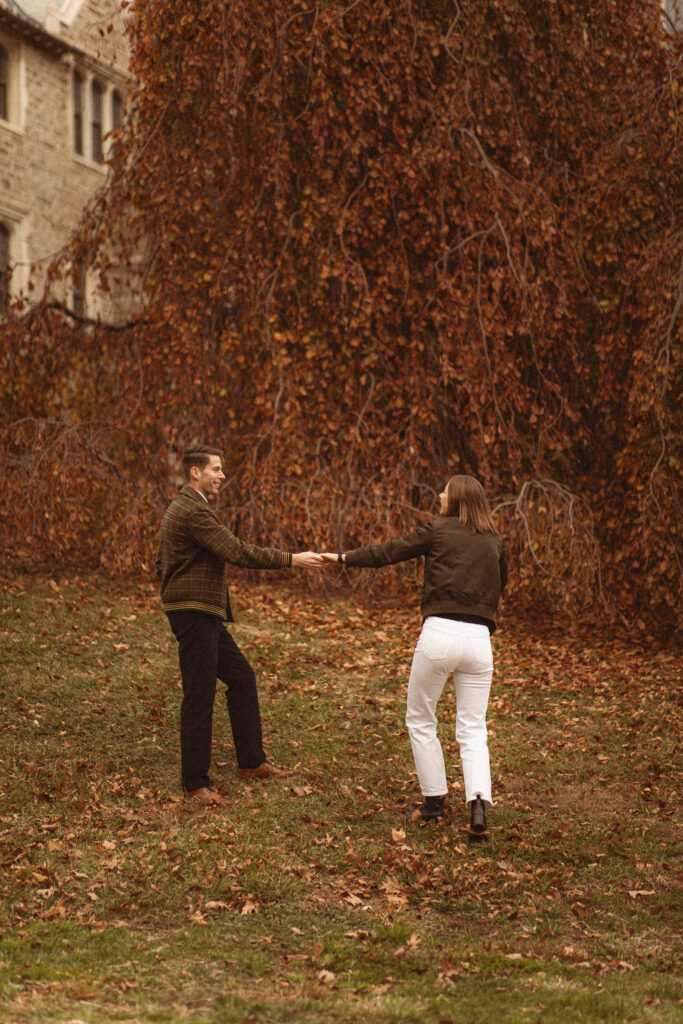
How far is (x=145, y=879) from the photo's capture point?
566cm

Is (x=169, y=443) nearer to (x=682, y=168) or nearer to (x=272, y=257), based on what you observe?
(x=272, y=257)

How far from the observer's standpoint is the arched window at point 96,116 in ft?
78.0

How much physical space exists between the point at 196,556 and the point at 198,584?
16 centimetres

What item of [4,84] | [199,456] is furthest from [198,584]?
[4,84]

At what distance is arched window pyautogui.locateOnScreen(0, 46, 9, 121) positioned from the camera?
70.6 ft

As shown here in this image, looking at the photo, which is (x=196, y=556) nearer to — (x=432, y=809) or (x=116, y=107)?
(x=432, y=809)

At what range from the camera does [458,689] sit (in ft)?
20.6

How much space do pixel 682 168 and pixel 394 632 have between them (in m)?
5.35

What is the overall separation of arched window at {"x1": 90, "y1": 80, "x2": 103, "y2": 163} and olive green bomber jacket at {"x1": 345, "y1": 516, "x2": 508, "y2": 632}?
19.7 meters

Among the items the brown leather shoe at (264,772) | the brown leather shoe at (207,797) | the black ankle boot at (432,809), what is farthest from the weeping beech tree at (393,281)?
the brown leather shoe at (207,797)

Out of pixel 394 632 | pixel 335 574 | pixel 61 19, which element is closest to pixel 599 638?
pixel 394 632

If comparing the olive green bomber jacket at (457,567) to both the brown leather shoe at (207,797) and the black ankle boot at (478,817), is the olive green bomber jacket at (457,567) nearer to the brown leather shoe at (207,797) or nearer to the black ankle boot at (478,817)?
the black ankle boot at (478,817)

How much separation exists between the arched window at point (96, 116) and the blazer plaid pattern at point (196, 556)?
19104mm

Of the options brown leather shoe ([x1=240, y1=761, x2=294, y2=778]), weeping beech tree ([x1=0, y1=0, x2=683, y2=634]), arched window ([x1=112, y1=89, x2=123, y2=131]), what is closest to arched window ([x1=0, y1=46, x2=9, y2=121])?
arched window ([x1=112, y1=89, x2=123, y2=131])
